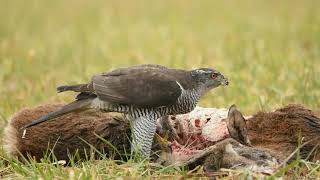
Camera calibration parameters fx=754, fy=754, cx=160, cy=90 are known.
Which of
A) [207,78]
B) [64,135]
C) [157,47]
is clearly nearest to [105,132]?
[64,135]

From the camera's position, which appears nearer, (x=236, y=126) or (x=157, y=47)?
(x=236, y=126)

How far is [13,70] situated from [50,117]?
4523mm

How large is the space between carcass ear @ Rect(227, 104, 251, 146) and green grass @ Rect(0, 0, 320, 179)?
1.80 feet

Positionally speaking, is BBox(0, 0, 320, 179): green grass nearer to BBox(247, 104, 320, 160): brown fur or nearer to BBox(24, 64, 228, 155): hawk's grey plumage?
BBox(24, 64, 228, 155): hawk's grey plumage

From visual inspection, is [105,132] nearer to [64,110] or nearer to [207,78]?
[64,110]

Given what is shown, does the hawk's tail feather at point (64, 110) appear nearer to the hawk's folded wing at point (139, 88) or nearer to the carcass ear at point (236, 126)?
the hawk's folded wing at point (139, 88)

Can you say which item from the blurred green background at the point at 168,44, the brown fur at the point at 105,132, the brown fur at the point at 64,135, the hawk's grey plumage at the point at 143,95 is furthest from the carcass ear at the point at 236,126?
the blurred green background at the point at 168,44

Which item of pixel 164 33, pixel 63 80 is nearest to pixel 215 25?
pixel 164 33

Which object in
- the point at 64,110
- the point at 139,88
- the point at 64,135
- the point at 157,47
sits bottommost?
the point at 157,47

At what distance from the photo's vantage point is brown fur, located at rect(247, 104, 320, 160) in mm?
5164

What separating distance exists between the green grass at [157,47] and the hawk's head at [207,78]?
0.81 metres

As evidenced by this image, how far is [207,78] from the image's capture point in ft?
18.1

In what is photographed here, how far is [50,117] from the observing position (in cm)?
526

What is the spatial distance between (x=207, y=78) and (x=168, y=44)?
18.5ft
